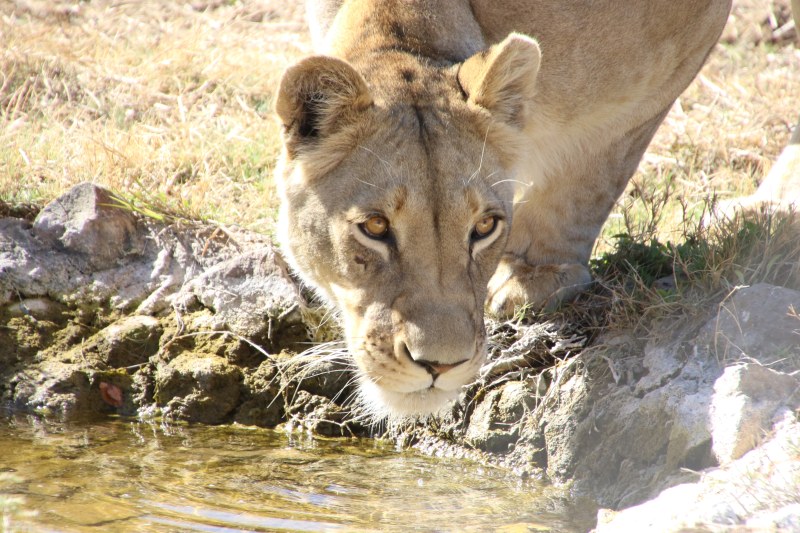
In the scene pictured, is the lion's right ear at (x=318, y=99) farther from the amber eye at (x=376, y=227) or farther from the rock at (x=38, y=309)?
the rock at (x=38, y=309)

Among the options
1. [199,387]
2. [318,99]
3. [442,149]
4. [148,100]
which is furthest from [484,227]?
[148,100]

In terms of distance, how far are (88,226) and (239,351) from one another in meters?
1.02

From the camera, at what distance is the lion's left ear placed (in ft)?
12.8

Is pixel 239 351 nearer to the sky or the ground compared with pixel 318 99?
nearer to the ground

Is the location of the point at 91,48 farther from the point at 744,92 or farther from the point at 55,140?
the point at 744,92

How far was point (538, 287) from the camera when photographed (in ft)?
15.7

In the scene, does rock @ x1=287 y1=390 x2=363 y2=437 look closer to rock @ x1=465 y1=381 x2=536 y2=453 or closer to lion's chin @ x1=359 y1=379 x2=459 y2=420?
rock @ x1=465 y1=381 x2=536 y2=453

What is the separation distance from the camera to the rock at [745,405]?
11.1ft

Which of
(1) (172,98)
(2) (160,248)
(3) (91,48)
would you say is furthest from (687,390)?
(3) (91,48)

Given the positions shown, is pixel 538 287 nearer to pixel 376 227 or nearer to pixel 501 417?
Answer: pixel 501 417

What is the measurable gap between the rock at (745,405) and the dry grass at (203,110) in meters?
1.45

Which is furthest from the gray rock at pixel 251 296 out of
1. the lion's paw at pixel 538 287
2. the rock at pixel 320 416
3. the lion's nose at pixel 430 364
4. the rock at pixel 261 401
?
the lion's nose at pixel 430 364

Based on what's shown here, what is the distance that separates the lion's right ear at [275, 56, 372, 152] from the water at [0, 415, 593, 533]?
1412 mm

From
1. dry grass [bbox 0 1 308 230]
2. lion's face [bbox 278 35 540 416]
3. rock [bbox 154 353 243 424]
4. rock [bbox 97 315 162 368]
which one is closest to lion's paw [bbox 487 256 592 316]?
lion's face [bbox 278 35 540 416]
